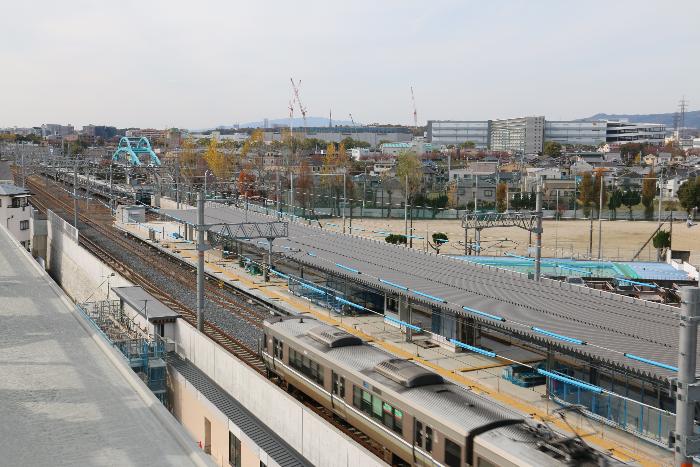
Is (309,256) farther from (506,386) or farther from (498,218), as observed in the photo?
(506,386)

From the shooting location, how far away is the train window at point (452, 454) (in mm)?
11094

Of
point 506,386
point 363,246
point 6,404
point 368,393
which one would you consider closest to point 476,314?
point 506,386

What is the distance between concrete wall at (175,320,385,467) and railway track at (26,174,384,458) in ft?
4.03

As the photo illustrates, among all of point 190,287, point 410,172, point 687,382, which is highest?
point 410,172

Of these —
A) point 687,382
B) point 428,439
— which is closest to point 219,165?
point 428,439

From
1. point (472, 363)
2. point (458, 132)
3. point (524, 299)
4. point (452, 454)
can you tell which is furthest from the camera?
point (458, 132)

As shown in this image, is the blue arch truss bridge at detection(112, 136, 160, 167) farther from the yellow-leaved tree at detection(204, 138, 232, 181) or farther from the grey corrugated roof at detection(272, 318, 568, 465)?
the grey corrugated roof at detection(272, 318, 568, 465)

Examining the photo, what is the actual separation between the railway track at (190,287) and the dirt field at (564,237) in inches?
595

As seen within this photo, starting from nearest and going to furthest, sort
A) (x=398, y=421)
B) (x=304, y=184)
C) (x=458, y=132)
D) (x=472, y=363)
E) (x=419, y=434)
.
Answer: (x=419, y=434), (x=398, y=421), (x=472, y=363), (x=304, y=184), (x=458, y=132)

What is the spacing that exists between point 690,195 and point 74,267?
5311cm

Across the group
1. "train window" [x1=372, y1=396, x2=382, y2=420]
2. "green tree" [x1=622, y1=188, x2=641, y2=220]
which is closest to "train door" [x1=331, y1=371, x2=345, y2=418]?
"train window" [x1=372, y1=396, x2=382, y2=420]

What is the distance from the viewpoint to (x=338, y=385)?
14742 millimetres

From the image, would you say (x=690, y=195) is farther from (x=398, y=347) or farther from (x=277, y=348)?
(x=277, y=348)

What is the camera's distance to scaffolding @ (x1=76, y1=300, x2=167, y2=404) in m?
19.0
